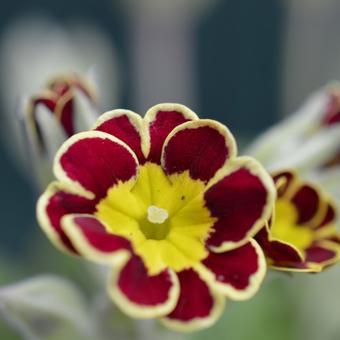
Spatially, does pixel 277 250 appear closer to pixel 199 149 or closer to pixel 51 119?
pixel 199 149

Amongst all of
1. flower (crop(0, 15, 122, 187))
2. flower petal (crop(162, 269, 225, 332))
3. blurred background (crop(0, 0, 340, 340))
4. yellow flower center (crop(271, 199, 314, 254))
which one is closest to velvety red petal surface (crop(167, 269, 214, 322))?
flower petal (crop(162, 269, 225, 332))

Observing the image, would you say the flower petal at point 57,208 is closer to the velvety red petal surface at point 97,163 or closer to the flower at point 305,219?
the velvety red petal surface at point 97,163

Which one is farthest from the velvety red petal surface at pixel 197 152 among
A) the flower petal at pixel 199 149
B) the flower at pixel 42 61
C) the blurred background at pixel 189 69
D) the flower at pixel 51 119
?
the flower at pixel 42 61

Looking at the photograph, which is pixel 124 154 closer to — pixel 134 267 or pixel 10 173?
pixel 134 267

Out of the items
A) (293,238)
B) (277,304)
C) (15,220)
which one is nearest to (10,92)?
(277,304)

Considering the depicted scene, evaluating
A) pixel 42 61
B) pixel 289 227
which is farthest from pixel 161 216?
pixel 42 61

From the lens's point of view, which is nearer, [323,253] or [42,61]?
[323,253]
